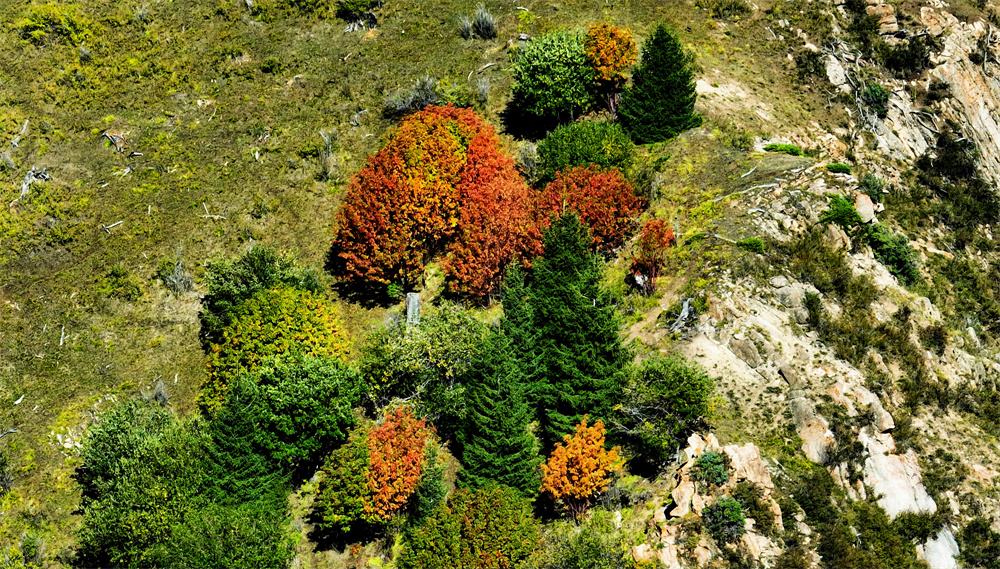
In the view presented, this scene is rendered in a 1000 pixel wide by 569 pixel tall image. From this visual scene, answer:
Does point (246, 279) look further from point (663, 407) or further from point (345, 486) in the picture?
point (663, 407)

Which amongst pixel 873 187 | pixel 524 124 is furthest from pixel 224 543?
pixel 873 187

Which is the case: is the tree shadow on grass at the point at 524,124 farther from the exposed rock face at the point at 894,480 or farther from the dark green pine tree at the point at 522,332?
the exposed rock face at the point at 894,480

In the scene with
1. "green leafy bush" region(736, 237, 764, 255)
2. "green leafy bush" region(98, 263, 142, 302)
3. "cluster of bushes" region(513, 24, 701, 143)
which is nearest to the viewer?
"green leafy bush" region(736, 237, 764, 255)

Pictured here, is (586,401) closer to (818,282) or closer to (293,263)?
(818,282)

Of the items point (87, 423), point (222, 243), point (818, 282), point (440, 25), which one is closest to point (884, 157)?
point (818, 282)

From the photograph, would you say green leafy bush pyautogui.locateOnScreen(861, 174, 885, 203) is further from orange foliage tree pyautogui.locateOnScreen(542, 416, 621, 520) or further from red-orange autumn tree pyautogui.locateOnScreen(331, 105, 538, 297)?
orange foliage tree pyautogui.locateOnScreen(542, 416, 621, 520)

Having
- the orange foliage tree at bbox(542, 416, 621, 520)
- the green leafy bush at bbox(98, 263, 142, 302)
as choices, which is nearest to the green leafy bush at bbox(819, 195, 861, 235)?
the orange foliage tree at bbox(542, 416, 621, 520)

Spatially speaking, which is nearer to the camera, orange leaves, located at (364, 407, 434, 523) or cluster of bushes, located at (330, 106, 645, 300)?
orange leaves, located at (364, 407, 434, 523)
